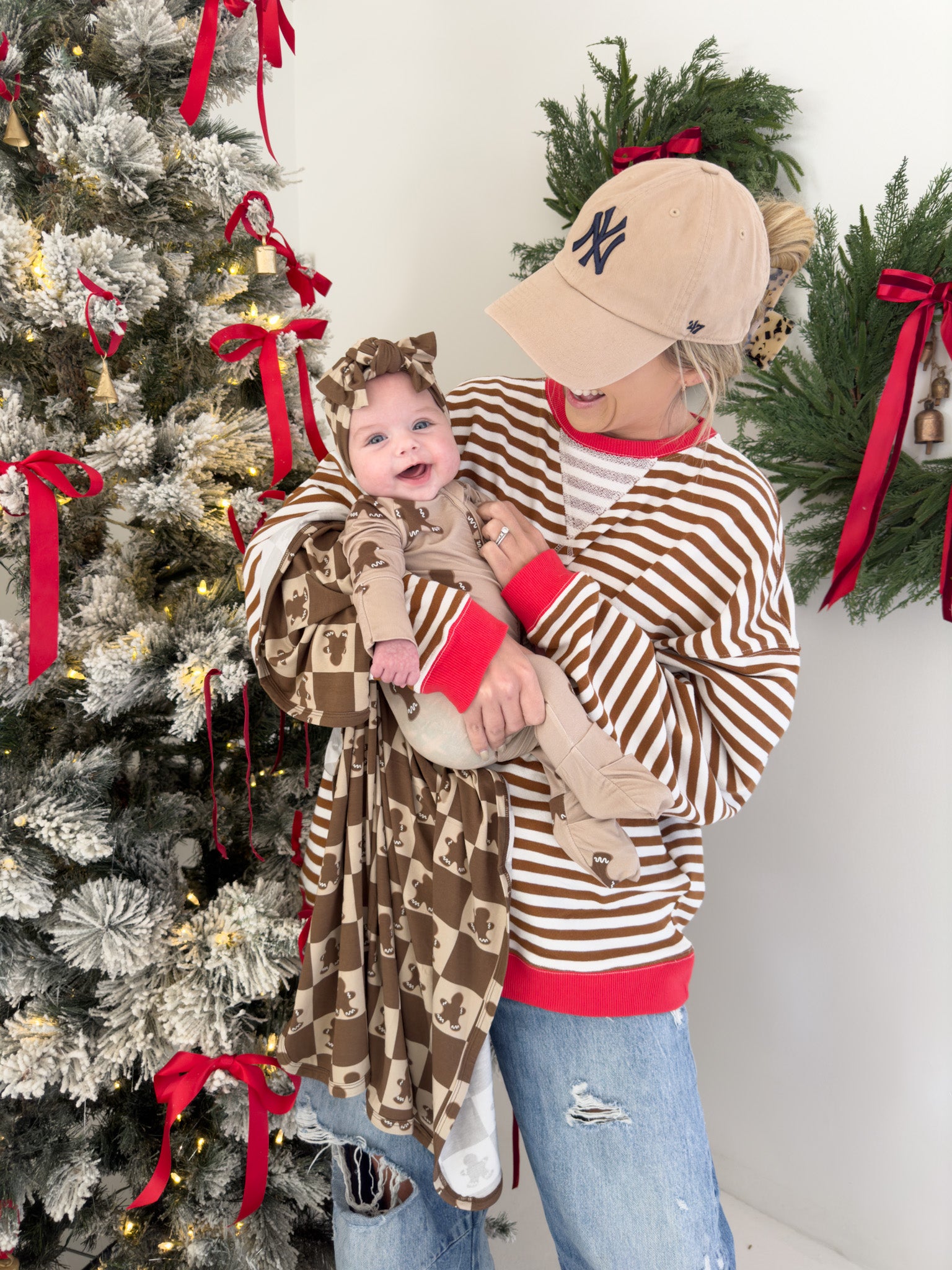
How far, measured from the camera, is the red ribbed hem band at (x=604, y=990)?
0.90m

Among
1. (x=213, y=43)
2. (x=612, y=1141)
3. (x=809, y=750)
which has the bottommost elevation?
(x=612, y=1141)

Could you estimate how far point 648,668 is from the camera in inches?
35.1

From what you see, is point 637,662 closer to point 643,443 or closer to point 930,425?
point 643,443

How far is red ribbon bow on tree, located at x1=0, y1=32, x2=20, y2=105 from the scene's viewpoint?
40.5 inches

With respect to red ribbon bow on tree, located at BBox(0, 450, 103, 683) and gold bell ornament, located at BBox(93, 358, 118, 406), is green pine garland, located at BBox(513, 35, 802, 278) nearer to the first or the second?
gold bell ornament, located at BBox(93, 358, 118, 406)

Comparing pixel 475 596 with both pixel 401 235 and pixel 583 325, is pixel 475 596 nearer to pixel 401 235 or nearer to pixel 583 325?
pixel 583 325

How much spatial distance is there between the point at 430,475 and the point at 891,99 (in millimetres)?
919

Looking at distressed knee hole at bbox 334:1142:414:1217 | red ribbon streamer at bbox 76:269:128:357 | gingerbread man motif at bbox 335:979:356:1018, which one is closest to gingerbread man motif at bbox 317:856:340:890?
gingerbread man motif at bbox 335:979:356:1018

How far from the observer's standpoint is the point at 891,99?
1.27 metres

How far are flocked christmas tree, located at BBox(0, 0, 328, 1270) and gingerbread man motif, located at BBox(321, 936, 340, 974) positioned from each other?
166mm

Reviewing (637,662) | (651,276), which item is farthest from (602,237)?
(637,662)

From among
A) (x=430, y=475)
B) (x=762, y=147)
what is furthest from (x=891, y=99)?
(x=430, y=475)

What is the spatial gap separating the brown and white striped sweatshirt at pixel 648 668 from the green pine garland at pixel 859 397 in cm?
37

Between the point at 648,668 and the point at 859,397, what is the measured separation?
0.64m
